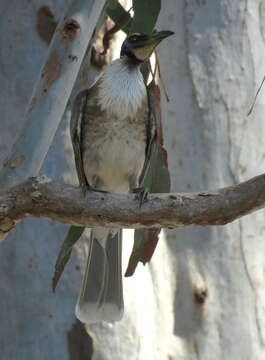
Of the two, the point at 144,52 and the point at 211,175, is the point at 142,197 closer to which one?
the point at 144,52

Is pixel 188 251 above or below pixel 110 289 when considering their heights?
above

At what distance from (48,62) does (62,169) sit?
0.69m

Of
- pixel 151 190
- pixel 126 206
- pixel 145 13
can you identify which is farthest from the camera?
pixel 151 190

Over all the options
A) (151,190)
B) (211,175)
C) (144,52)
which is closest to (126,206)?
(151,190)

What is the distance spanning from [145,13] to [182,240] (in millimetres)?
1048

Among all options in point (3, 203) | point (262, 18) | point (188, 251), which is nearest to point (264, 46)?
point (262, 18)

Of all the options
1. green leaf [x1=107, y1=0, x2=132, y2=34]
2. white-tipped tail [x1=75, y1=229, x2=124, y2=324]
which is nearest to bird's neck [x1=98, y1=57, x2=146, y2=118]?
green leaf [x1=107, y1=0, x2=132, y2=34]

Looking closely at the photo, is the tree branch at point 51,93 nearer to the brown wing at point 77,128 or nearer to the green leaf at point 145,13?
the green leaf at point 145,13

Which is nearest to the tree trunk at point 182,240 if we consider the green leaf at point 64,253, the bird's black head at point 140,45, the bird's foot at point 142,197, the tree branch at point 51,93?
the bird's black head at point 140,45

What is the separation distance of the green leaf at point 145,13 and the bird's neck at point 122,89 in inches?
10.3

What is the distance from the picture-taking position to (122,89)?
288 centimetres

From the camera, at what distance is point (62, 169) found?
3.15 meters

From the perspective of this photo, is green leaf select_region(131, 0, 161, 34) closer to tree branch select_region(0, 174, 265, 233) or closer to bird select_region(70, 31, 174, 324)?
bird select_region(70, 31, 174, 324)

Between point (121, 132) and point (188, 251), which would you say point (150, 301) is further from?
point (121, 132)
